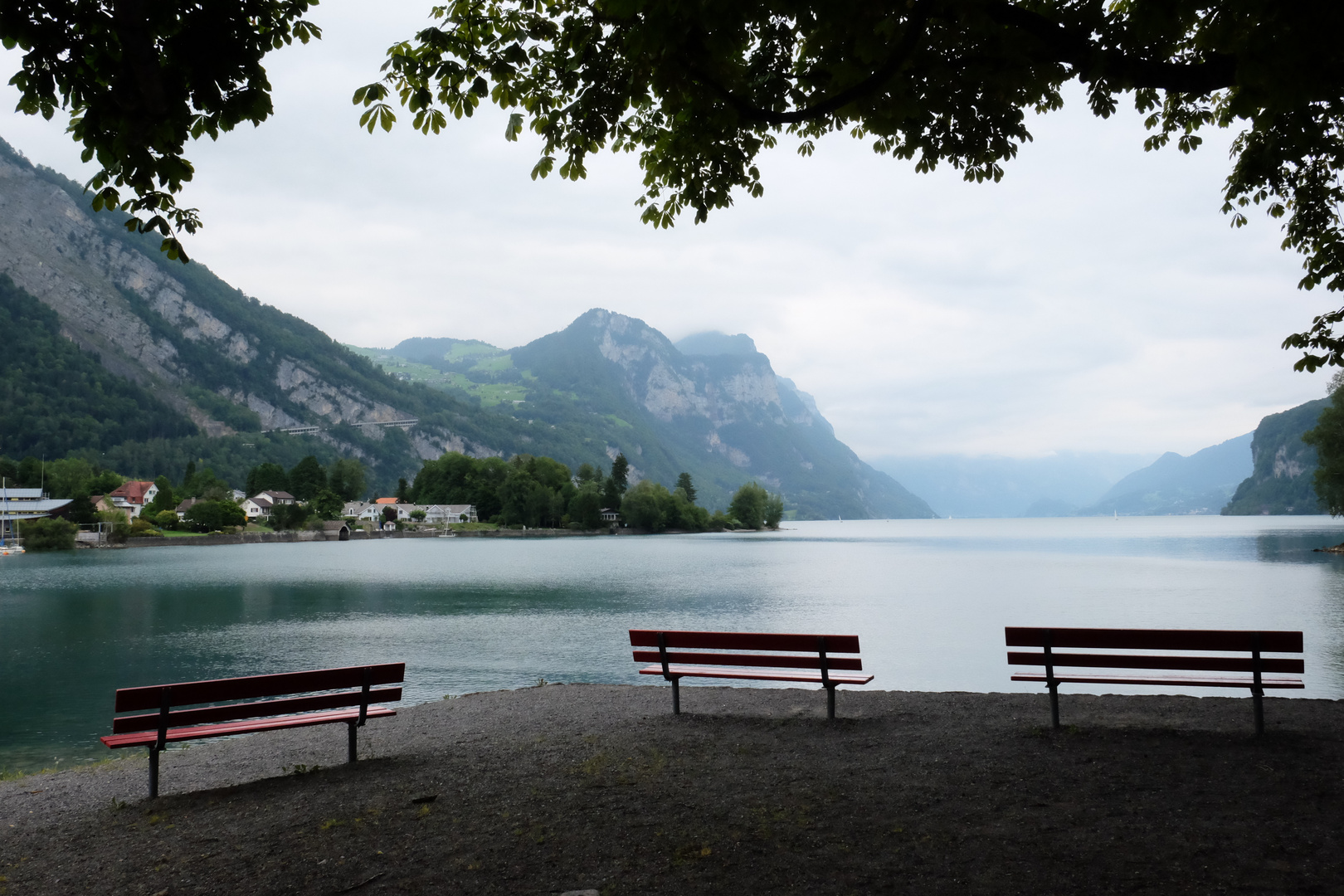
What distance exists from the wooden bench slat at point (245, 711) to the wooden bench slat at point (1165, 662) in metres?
6.55

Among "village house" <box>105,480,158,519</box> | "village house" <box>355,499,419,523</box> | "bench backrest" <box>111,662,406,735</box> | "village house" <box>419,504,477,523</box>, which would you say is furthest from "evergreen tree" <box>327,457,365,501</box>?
"bench backrest" <box>111,662,406,735</box>

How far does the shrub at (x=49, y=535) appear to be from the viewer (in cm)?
9238

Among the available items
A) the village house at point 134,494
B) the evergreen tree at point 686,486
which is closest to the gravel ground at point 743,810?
the evergreen tree at point 686,486

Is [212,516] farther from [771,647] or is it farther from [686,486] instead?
[771,647]

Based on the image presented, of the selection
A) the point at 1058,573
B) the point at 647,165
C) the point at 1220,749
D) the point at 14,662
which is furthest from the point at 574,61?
the point at 1058,573

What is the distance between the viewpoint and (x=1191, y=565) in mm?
51875

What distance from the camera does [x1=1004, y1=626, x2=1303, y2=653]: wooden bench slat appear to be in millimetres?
8023

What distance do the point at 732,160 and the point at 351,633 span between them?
75.2 ft

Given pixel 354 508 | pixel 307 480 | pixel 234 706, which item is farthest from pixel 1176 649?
pixel 354 508

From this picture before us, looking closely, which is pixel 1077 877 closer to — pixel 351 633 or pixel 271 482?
pixel 351 633

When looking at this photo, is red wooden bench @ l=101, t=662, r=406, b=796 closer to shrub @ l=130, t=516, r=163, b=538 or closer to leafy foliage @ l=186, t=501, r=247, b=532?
shrub @ l=130, t=516, r=163, b=538

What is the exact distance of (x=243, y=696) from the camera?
761cm

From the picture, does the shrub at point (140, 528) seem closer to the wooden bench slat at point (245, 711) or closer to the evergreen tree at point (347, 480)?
the evergreen tree at point (347, 480)

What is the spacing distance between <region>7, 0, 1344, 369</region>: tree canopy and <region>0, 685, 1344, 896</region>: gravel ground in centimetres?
440
